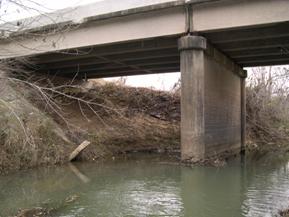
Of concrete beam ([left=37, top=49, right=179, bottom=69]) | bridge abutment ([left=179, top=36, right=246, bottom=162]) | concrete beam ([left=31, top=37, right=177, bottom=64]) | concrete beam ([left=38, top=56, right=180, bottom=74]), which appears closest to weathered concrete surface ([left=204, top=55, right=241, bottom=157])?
bridge abutment ([left=179, top=36, right=246, bottom=162])

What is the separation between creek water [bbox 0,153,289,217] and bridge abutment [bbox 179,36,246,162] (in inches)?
45.9

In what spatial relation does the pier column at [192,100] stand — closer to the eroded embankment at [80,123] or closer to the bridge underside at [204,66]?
the bridge underside at [204,66]

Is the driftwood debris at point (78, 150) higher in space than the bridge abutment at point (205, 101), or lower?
lower

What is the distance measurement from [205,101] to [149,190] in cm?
674

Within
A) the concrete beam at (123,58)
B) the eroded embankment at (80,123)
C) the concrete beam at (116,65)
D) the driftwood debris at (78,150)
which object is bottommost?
the driftwood debris at (78,150)

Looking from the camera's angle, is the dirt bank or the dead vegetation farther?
the dirt bank

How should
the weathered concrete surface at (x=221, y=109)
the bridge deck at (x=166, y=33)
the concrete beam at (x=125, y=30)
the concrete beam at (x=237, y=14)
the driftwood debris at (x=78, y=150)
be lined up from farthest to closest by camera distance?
the weathered concrete surface at (x=221, y=109) → the driftwood debris at (x=78, y=150) → the concrete beam at (x=125, y=30) → the bridge deck at (x=166, y=33) → the concrete beam at (x=237, y=14)

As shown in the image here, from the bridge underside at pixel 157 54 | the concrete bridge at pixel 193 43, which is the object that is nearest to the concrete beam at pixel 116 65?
the bridge underside at pixel 157 54

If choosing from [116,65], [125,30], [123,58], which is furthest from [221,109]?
[116,65]

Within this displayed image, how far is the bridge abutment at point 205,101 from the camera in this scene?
631 inches

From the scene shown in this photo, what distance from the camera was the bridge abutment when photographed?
16016mm

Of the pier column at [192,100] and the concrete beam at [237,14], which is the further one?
the pier column at [192,100]

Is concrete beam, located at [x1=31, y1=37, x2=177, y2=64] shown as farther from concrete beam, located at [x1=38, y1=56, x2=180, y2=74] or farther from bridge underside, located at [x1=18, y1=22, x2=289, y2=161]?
concrete beam, located at [x1=38, y1=56, x2=180, y2=74]

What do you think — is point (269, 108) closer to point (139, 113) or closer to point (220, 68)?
point (139, 113)
